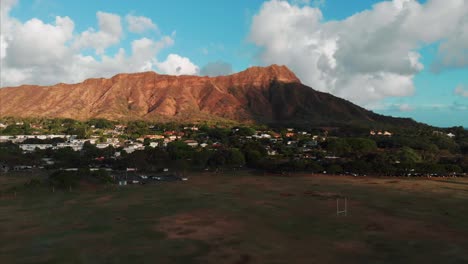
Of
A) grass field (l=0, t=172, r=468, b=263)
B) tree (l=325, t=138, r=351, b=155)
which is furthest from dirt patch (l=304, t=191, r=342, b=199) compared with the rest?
tree (l=325, t=138, r=351, b=155)

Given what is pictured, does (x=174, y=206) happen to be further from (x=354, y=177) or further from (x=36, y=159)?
(x=36, y=159)

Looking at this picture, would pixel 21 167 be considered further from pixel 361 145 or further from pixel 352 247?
pixel 361 145

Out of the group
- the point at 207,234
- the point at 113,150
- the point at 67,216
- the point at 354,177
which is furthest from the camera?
the point at 113,150

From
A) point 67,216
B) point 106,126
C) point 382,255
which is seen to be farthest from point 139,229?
point 106,126

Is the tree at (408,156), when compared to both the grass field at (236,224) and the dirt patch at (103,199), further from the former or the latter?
the dirt patch at (103,199)

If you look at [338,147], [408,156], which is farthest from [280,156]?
[408,156]

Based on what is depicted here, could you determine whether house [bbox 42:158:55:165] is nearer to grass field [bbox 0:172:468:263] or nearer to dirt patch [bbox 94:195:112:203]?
grass field [bbox 0:172:468:263]

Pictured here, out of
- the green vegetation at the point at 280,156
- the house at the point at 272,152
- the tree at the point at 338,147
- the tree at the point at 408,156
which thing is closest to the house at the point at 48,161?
the green vegetation at the point at 280,156
